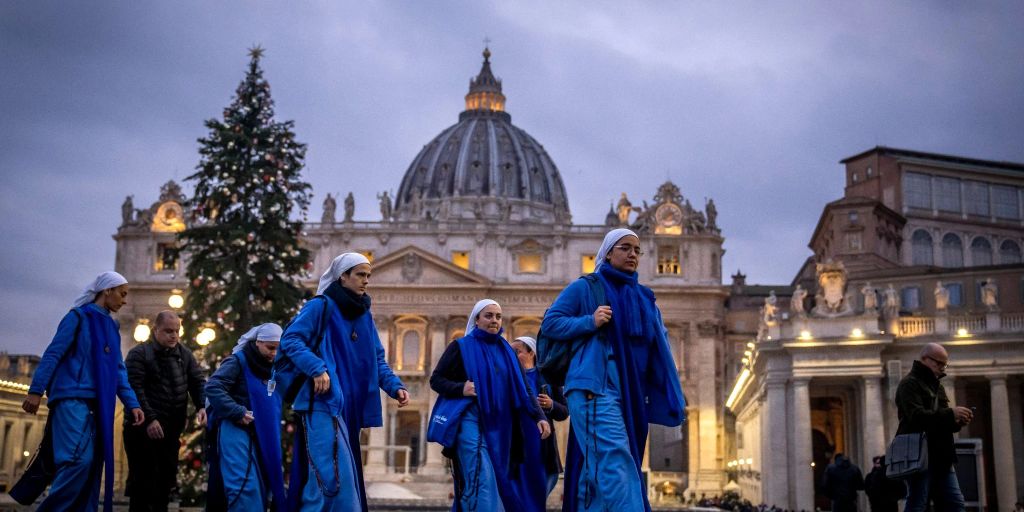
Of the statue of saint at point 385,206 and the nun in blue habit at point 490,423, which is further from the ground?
the statue of saint at point 385,206

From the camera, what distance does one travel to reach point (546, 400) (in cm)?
1228

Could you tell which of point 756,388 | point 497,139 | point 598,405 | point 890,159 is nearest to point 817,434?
point 756,388

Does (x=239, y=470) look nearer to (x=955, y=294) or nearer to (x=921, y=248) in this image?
(x=955, y=294)

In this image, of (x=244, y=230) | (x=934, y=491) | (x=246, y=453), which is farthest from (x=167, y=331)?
(x=244, y=230)

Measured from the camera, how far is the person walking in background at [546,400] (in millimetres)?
11684

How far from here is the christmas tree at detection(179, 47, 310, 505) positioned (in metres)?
33.4

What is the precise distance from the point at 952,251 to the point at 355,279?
2568 inches

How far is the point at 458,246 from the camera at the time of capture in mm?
76125

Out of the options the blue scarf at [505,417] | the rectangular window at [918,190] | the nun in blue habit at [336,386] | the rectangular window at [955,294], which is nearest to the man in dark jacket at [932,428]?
the blue scarf at [505,417]

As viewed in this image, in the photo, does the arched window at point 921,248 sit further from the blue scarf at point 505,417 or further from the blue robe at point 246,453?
the blue robe at point 246,453

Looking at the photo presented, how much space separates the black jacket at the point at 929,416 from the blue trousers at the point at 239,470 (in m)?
6.19

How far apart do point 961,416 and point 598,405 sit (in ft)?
15.0

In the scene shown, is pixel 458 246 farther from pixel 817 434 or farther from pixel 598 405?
pixel 598 405

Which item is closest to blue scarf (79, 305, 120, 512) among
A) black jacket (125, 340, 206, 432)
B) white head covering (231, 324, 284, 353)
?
black jacket (125, 340, 206, 432)
